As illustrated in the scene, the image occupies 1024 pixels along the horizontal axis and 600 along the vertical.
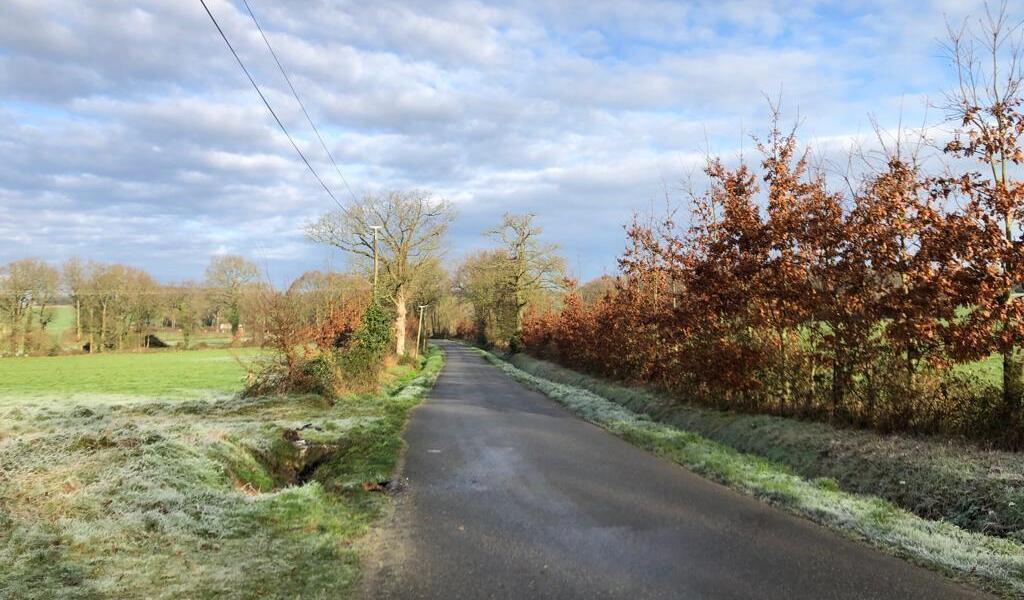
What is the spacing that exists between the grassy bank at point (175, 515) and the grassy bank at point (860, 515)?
14.9 ft

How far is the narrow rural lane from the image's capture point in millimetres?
4570

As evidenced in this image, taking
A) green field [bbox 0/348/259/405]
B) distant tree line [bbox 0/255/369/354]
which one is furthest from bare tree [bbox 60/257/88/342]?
green field [bbox 0/348/259/405]

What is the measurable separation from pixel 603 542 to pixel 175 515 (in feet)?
13.0

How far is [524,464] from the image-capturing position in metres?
9.29

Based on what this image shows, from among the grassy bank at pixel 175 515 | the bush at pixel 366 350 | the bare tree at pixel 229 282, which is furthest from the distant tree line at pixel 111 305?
the grassy bank at pixel 175 515

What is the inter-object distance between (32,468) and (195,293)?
86708 millimetres

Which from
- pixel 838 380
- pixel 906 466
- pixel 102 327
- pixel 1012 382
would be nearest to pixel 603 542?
pixel 906 466

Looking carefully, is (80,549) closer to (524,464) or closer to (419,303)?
(524,464)

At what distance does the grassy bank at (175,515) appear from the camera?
14.5ft

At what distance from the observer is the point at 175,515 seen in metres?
5.75

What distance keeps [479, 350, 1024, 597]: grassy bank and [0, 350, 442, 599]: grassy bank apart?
14.9 feet

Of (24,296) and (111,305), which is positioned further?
(111,305)

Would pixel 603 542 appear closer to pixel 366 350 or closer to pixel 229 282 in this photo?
pixel 366 350

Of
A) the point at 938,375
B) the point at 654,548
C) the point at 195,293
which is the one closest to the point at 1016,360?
the point at 938,375
